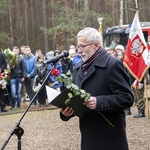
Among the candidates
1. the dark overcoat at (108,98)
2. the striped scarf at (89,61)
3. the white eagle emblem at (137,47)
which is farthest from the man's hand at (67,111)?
the white eagle emblem at (137,47)

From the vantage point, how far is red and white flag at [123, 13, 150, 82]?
980 cm

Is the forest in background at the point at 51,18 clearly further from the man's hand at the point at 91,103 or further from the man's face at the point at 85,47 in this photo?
the man's hand at the point at 91,103

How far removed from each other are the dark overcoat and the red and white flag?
633 cm

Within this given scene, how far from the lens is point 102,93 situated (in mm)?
3508

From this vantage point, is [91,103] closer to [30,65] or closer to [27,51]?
[30,65]

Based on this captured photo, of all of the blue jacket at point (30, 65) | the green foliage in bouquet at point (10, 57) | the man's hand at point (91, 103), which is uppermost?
the man's hand at point (91, 103)

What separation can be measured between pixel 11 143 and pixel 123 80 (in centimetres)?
487

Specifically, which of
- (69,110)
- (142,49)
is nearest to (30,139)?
(142,49)

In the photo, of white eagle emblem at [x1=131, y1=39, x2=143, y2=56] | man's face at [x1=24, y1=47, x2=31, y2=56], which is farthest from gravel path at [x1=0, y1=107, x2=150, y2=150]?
man's face at [x1=24, y1=47, x2=31, y2=56]

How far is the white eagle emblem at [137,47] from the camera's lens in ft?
32.5

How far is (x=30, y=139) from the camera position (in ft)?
27.1

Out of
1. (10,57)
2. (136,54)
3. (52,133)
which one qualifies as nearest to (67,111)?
(52,133)

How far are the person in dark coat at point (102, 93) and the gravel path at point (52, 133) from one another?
12.6 feet

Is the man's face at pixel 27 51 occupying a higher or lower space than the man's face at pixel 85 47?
lower
